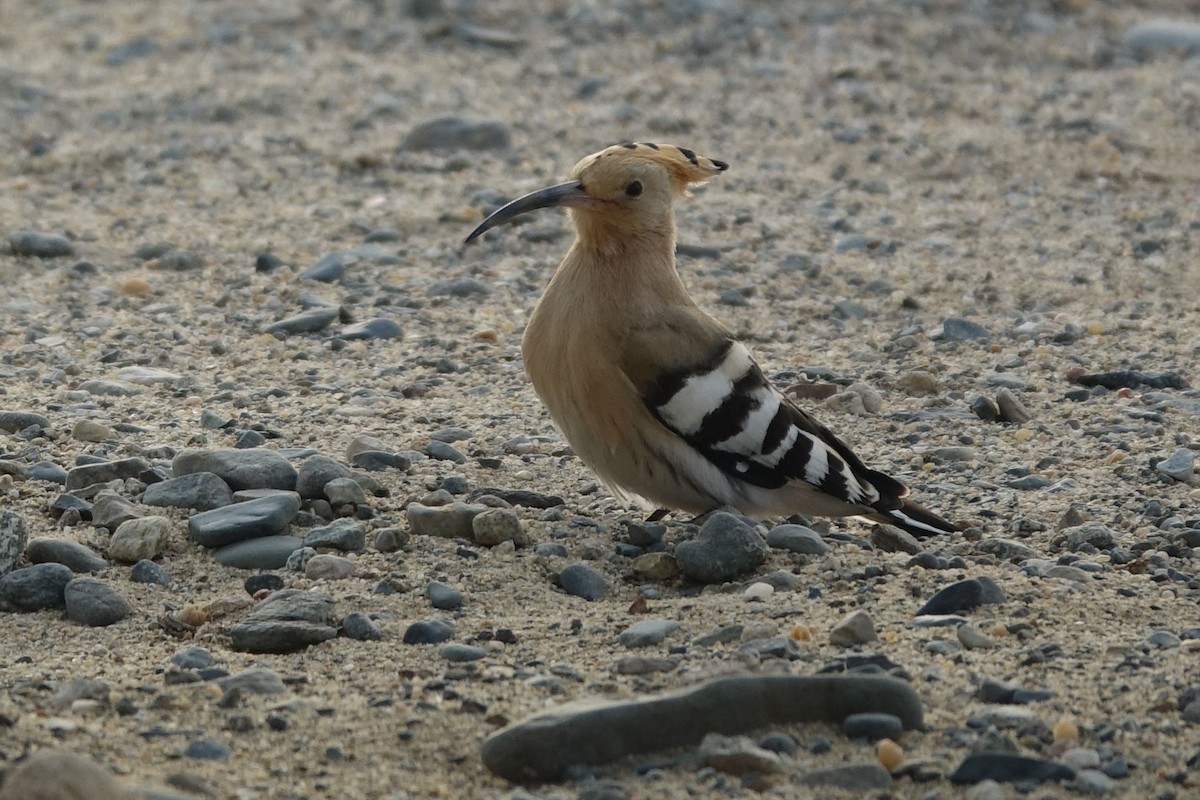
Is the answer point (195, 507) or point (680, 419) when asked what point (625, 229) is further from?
point (195, 507)

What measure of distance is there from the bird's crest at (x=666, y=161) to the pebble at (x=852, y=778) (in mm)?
1988

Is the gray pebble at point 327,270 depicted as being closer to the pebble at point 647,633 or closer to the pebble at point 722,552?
the pebble at point 722,552

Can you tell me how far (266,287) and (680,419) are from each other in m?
2.65

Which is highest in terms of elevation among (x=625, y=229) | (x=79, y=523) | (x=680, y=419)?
(x=625, y=229)

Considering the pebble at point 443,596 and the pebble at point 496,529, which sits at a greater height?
the pebble at point 496,529

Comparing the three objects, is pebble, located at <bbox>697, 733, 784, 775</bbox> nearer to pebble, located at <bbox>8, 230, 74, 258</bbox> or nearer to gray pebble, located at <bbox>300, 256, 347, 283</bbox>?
gray pebble, located at <bbox>300, 256, 347, 283</bbox>

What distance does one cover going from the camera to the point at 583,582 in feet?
13.1

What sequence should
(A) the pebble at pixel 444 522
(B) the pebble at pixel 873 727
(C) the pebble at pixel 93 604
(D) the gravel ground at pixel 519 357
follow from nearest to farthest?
(B) the pebble at pixel 873 727 → (D) the gravel ground at pixel 519 357 → (C) the pebble at pixel 93 604 → (A) the pebble at pixel 444 522

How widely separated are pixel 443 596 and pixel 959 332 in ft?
9.41

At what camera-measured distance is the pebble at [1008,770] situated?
300 cm

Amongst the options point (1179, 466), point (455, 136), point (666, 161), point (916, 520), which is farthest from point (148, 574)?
point (455, 136)

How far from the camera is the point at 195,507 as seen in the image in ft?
14.0

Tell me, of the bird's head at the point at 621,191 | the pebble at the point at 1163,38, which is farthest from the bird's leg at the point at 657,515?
the pebble at the point at 1163,38

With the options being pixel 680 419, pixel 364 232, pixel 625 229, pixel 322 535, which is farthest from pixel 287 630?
pixel 364 232
